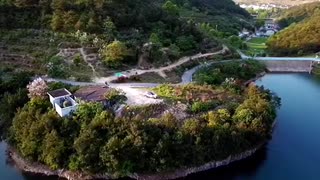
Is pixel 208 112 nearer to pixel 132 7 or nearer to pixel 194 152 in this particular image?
pixel 194 152

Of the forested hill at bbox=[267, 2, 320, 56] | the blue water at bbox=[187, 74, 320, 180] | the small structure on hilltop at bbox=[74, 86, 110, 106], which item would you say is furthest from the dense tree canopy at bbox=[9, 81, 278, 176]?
the forested hill at bbox=[267, 2, 320, 56]

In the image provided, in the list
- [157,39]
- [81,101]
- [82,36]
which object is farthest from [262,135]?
[82,36]

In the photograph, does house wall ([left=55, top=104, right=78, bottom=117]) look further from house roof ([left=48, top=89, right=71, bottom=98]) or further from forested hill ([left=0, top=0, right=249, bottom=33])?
forested hill ([left=0, top=0, right=249, bottom=33])

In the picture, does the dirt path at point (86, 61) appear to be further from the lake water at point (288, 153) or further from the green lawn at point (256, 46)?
the green lawn at point (256, 46)

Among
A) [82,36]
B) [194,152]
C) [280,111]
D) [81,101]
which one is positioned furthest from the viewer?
[82,36]

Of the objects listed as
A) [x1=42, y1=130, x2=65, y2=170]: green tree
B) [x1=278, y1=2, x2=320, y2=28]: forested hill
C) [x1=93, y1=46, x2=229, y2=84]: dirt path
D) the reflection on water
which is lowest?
Result: the reflection on water

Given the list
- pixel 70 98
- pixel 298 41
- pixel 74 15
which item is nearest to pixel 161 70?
pixel 74 15
